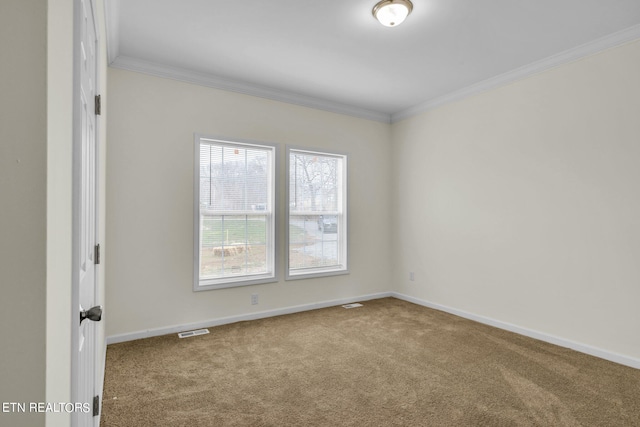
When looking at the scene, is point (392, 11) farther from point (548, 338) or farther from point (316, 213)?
point (548, 338)

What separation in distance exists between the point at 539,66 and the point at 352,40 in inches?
76.4

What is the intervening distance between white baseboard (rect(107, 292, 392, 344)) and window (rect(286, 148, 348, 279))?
1.32 ft

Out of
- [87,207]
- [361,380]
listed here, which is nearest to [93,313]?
[87,207]

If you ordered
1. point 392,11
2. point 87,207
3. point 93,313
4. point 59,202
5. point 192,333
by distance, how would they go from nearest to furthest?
1. point 59,202
2. point 93,313
3. point 87,207
4. point 392,11
5. point 192,333

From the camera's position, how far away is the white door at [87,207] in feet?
3.31

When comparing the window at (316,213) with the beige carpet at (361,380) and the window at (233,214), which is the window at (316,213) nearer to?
the window at (233,214)

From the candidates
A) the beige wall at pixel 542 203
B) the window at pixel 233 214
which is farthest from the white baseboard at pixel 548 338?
the window at pixel 233 214

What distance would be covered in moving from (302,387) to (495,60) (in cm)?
348

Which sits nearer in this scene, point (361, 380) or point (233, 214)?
point (361, 380)

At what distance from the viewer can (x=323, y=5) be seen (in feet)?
8.33
